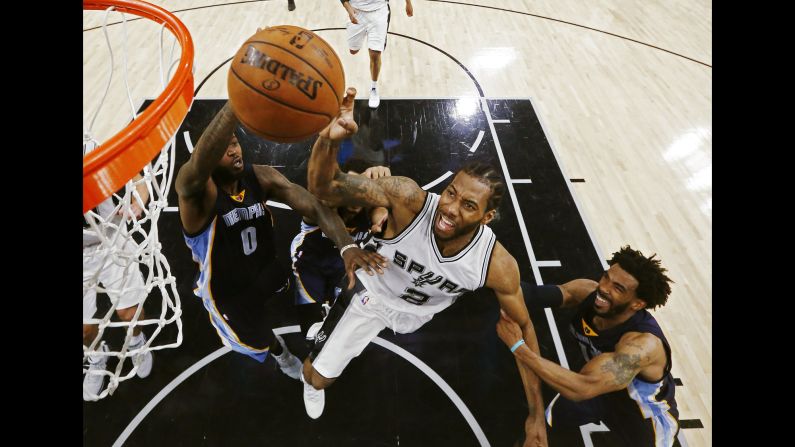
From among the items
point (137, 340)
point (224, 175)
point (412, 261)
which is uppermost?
point (224, 175)

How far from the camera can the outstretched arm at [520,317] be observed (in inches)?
101

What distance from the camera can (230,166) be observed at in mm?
2344

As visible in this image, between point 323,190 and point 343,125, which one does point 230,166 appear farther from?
point 343,125

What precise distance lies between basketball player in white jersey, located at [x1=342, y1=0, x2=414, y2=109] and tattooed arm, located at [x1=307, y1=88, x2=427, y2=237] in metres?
3.04

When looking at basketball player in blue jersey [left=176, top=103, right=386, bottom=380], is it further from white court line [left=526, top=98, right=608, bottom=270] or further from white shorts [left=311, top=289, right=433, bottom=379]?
white court line [left=526, top=98, right=608, bottom=270]

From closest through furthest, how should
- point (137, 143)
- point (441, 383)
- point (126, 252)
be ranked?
1. point (137, 143)
2. point (126, 252)
3. point (441, 383)

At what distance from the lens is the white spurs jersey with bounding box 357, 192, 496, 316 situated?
251 centimetres

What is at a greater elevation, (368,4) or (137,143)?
(137,143)

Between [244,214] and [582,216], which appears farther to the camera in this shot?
[582,216]

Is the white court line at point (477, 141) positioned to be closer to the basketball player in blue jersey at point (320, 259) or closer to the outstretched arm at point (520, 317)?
the basketball player in blue jersey at point (320, 259)

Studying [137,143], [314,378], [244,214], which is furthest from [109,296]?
[137,143]

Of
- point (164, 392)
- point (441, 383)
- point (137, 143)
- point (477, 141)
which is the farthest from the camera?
point (477, 141)

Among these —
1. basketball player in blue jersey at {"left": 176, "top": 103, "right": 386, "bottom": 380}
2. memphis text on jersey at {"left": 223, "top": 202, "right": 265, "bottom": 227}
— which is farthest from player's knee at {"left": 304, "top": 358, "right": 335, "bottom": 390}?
memphis text on jersey at {"left": 223, "top": 202, "right": 265, "bottom": 227}

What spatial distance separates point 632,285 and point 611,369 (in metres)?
0.50
